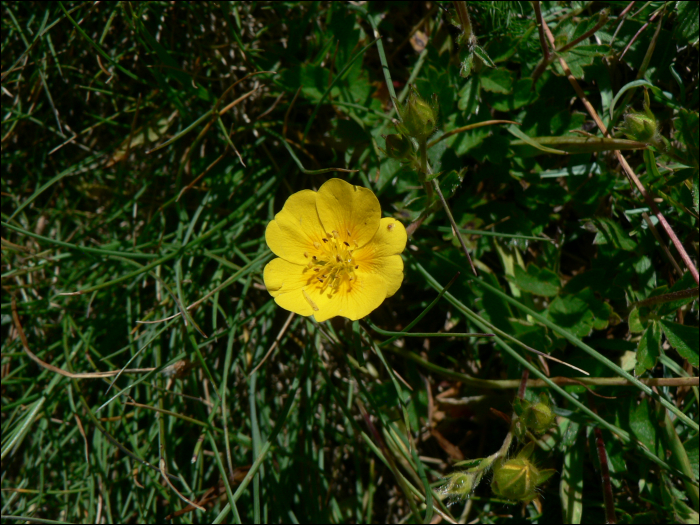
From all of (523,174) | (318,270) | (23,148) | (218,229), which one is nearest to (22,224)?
(23,148)

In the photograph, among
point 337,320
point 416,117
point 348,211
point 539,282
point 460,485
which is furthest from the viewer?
point 337,320

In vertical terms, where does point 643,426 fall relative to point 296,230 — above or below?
below

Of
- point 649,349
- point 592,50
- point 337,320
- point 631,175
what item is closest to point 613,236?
→ point 631,175

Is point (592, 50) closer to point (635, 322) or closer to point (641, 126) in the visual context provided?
point (641, 126)

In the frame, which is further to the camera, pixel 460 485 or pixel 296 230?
pixel 296 230

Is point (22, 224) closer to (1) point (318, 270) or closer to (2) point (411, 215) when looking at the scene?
(1) point (318, 270)

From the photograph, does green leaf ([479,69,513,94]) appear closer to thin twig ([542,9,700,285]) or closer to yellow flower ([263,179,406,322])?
thin twig ([542,9,700,285])
